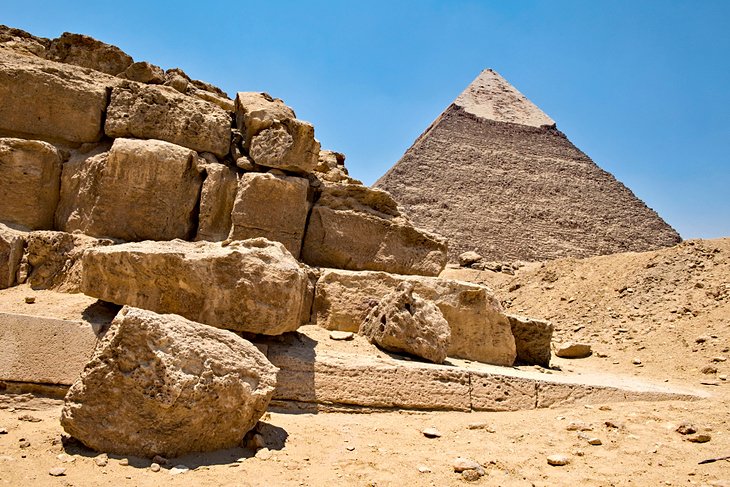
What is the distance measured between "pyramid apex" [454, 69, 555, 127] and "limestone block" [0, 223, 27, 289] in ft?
253

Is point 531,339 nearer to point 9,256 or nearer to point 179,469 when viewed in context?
point 179,469

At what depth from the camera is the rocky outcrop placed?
14.3 ft

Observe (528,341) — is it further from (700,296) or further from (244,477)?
(700,296)

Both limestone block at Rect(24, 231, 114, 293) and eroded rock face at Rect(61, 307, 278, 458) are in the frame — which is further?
limestone block at Rect(24, 231, 114, 293)

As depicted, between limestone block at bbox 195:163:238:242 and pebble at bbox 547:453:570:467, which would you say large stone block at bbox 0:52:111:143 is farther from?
pebble at bbox 547:453:570:467

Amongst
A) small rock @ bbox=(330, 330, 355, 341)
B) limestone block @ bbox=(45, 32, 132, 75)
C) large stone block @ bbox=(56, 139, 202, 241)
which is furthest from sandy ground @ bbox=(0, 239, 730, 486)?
limestone block @ bbox=(45, 32, 132, 75)

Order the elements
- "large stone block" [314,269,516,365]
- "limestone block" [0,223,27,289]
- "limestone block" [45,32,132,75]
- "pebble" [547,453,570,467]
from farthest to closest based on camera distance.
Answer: "limestone block" [45,32,132,75] → "large stone block" [314,269,516,365] → "limestone block" [0,223,27,289] → "pebble" [547,453,570,467]

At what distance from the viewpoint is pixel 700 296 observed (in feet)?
39.8

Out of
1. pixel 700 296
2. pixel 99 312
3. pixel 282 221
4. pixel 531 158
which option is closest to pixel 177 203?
pixel 282 221

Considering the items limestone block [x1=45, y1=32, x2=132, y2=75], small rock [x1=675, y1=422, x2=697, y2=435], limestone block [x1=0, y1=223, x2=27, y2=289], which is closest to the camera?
small rock [x1=675, y1=422, x2=697, y2=435]

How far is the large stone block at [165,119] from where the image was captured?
4.01m

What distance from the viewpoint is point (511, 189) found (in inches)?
2785

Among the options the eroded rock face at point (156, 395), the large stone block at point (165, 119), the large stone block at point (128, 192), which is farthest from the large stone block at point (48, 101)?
the eroded rock face at point (156, 395)

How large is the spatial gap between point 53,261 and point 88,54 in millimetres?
1942
